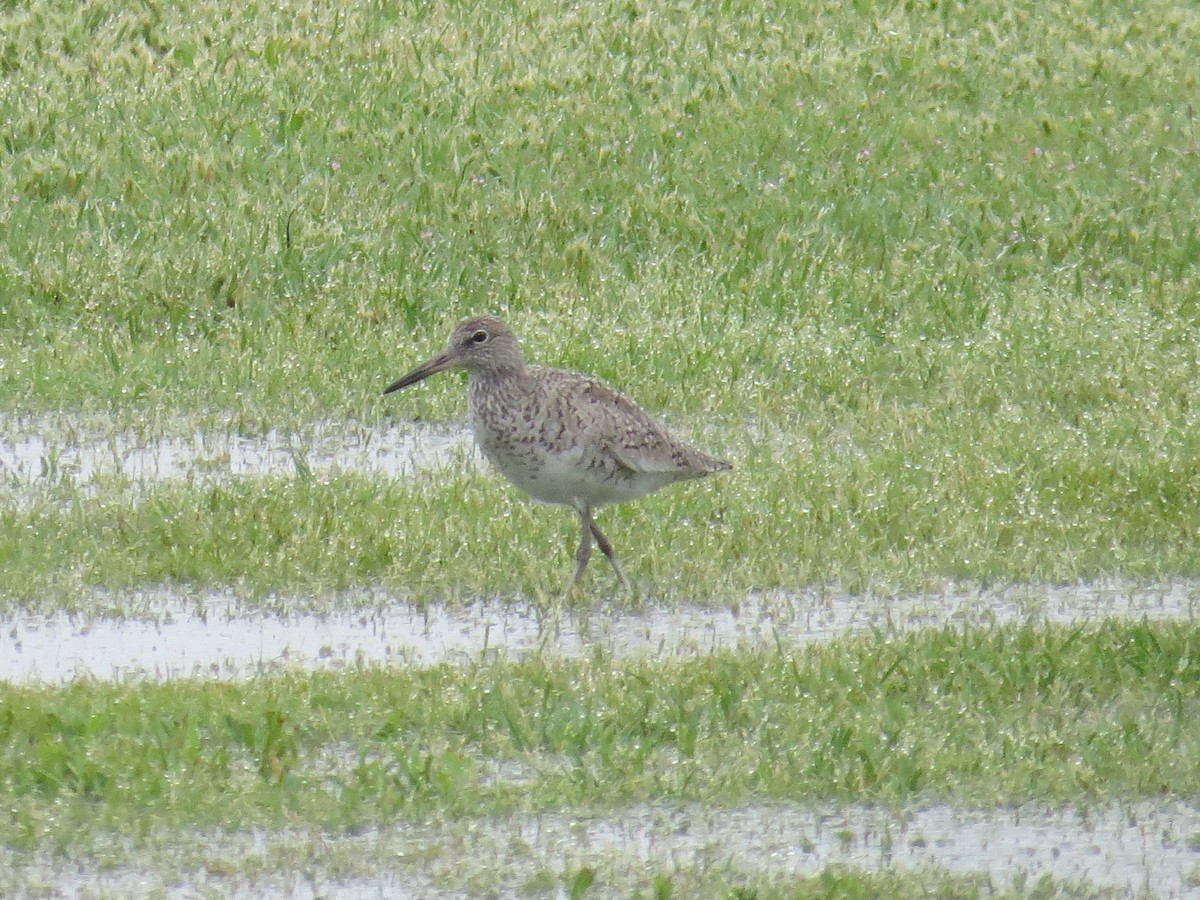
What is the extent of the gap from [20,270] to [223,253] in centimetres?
115

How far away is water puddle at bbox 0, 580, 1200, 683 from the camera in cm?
860

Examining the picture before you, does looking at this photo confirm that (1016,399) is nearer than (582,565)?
No

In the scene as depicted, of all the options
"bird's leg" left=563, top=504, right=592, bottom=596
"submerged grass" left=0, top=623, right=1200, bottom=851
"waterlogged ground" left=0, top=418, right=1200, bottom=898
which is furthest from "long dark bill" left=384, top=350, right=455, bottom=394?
"submerged grass" left=0, top=623, right=1200, bottom=851

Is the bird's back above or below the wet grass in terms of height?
above

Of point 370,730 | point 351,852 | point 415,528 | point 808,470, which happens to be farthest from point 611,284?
point 351,852

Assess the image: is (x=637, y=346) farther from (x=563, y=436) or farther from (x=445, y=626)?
(x=445, y=626)

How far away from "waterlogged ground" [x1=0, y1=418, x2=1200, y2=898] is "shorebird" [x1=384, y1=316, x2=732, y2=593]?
1.63ft

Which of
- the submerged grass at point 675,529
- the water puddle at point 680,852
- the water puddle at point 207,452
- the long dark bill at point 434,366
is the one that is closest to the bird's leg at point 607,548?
the submerged grass at point 675,529

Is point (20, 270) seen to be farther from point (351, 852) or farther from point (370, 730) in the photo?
point (351, 852)

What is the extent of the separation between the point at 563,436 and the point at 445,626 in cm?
94

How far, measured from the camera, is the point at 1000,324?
13.2 meters

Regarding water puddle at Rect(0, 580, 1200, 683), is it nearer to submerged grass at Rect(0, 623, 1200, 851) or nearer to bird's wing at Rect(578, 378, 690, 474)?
submerged grass at Rect(0, 623, 1200, 851)

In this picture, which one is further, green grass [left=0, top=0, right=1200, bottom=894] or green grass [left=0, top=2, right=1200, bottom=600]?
green grass [left=0, top=2, right=1200, bottom=600]

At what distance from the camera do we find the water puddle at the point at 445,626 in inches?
339
